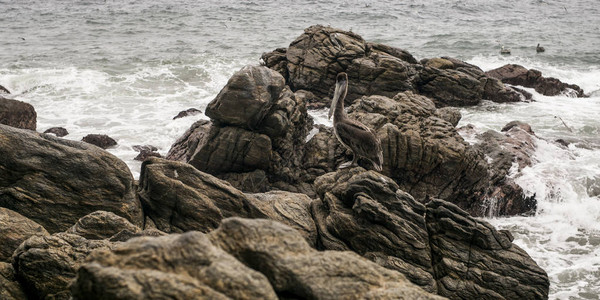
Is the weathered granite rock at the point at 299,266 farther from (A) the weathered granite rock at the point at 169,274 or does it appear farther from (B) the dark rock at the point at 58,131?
(B) the dark rock at the point at 58,131

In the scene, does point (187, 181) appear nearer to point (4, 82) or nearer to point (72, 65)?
point (4, 82)

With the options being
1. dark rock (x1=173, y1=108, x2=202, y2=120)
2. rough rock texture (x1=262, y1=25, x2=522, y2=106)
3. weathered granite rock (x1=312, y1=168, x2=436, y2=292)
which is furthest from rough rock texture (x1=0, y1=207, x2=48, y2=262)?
rough rock texture (x1=262, y1=25, x2=522, y2=106)

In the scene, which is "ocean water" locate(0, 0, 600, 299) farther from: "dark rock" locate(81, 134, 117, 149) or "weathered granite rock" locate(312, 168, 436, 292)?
"weathered granite rock" locate(312, 168, 436, 292)

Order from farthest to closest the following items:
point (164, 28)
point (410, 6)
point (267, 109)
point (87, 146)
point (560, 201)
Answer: point (410, 6)
point (164, 28)
point (560, 201)
point (267, 109)
point (87, 146)

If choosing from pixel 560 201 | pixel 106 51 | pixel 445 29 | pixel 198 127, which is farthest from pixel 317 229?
pixel 445 29

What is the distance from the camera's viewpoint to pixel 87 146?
31.6 feet

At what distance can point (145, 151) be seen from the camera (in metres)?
18.7

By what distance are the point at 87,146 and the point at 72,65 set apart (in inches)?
931

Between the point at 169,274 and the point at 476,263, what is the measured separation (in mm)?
6447

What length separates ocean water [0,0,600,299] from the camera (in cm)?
1585

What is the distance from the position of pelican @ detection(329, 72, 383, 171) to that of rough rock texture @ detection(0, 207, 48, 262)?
6.98 metres

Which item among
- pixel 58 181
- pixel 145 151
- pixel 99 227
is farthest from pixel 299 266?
pixel 145 151

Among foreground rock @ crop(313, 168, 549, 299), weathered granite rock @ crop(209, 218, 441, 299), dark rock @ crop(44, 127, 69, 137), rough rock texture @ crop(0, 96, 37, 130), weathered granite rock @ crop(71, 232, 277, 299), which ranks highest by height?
weathered granite rock @ crop(71, 232, 277, 299)

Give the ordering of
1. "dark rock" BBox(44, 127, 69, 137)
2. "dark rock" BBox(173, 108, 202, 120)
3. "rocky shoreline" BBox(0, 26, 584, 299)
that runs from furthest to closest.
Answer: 1. "dark rock" BBox(173, 108, 202, 120)
2. "dark rock" BBox(44, 127, 69, 137)
3. "rocky shoreline" BBox(0, 26, 584, 299)
